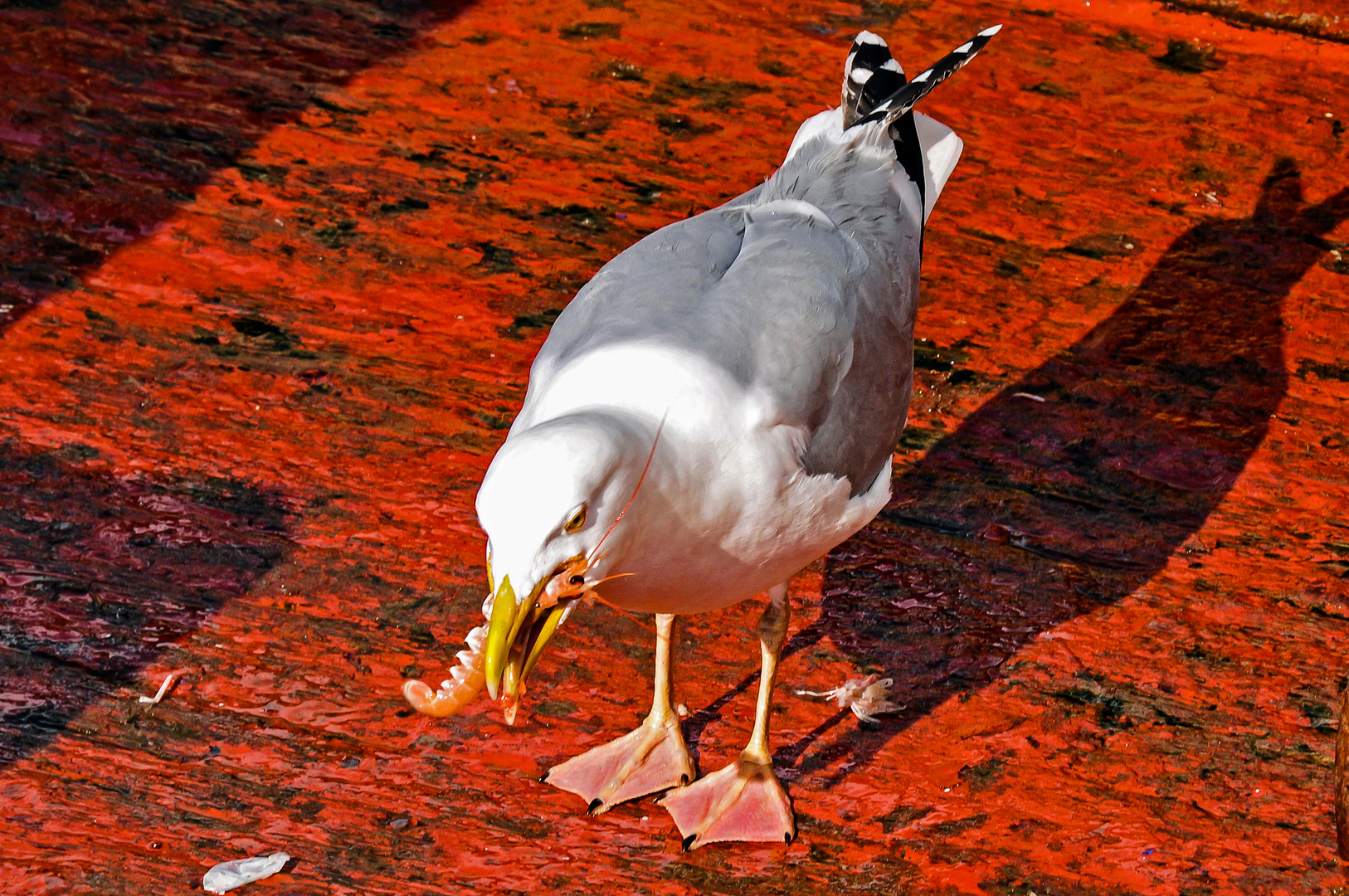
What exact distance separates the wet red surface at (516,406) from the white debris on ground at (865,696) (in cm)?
3

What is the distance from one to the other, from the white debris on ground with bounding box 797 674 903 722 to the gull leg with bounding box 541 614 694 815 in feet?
1.18

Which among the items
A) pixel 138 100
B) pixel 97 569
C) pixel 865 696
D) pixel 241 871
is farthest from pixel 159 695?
pixel 138 100

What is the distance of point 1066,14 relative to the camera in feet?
18.0

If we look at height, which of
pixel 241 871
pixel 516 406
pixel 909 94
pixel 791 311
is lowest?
pixel 241 871

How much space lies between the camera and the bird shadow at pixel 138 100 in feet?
12.9

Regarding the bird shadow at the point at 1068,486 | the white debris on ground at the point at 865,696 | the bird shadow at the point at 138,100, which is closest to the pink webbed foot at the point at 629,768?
the bird shadow at the point at 1068,486

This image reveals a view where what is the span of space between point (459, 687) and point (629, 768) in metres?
0.72

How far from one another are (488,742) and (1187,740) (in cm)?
155

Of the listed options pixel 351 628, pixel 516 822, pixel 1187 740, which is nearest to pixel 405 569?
pixel 351 628

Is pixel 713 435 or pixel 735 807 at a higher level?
pixel 713 435

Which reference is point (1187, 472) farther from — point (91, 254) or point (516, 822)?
point (91, 254)

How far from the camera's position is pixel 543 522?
70.6 inches

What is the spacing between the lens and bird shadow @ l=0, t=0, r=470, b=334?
394 cm

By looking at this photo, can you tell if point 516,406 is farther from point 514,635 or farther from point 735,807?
point 514,635
